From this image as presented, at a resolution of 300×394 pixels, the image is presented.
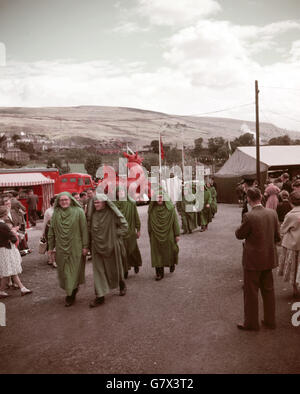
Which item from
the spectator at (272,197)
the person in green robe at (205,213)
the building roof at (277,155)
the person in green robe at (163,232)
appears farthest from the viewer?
the building roof at (277,155)

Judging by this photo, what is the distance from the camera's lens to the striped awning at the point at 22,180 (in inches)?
626

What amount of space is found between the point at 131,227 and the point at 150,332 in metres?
2.87

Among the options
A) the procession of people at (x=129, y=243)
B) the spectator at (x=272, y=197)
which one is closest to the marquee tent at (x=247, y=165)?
the spectator at (x=272, y=197)

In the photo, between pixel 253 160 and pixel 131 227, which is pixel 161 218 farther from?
pixel 253 160

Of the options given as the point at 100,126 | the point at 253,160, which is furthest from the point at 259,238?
the point at 100,126

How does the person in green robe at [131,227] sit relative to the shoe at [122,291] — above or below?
above

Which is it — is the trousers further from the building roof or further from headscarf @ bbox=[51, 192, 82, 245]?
the building roof

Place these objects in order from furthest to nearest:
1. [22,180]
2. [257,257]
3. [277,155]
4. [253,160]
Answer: [277,155]
[253,160]
[22,180]
[257,257]

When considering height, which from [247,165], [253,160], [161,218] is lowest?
[161,218]

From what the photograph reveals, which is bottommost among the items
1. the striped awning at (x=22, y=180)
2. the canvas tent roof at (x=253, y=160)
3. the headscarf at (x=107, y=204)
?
the headscarf at (x=107, y=204)

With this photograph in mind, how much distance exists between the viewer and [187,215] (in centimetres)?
1168

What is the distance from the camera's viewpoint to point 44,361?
144 inches

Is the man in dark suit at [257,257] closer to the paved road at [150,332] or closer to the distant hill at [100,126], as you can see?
the paved road at [150,332]

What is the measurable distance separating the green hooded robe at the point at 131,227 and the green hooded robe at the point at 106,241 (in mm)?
1109
